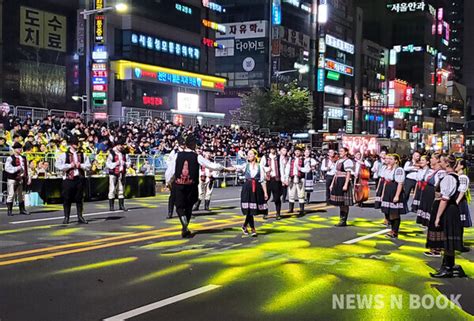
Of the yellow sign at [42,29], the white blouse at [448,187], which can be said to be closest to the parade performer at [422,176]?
the white blouse at [448,187]

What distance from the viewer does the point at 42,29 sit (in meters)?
35.2

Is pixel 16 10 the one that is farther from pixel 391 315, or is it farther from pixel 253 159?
pixel 391 315

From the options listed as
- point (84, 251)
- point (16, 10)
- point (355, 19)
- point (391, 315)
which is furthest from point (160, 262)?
point (355, 19)

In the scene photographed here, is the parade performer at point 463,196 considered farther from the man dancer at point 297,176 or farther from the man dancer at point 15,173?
the man dancer at point 15,173

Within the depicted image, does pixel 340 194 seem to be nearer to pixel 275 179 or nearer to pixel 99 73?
pixel 275 179

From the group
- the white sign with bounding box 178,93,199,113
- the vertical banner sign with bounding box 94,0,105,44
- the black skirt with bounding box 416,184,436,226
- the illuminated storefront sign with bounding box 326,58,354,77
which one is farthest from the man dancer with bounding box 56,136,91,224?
the illuminated storefront sign with bounding box 326,58,354,77

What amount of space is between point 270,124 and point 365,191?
1370 inches

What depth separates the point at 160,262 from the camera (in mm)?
8953

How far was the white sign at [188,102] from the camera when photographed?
45.0 meters

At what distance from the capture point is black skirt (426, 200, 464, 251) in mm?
8211

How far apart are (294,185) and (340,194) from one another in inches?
122

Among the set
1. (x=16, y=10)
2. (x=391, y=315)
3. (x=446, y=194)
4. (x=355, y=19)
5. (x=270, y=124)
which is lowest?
(x=391, y=315)

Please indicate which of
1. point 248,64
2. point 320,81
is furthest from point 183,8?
point 320,81

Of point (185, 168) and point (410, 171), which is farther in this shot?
point (410, 171)
